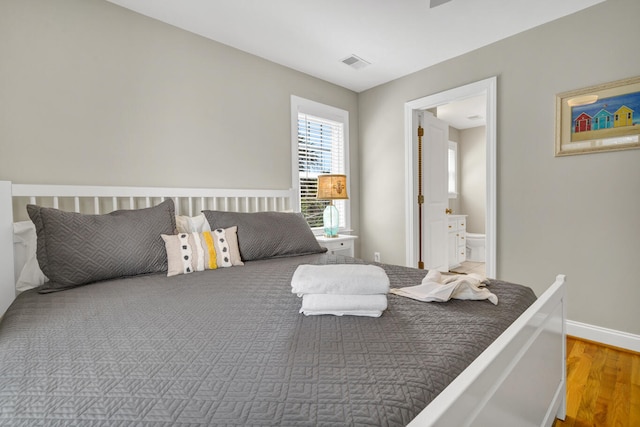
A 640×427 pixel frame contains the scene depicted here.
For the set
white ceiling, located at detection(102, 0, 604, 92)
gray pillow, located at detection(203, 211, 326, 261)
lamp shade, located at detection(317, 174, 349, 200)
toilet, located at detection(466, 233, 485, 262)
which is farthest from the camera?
toilet, located at detection(466, 233, 485, 262)

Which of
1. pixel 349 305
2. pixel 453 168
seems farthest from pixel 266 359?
pixel 453 168

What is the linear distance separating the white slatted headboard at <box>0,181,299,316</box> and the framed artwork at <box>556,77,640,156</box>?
2.37 m

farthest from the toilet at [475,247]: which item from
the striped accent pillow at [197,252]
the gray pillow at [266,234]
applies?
the striped accent pillow at [197,252]

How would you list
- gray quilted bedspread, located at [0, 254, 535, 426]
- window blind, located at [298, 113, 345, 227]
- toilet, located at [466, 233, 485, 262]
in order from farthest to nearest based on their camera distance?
toilet, located at [466, 233, 485, 262], window blind, located at [298, 113, 345, 227], gray quilted bedspread, located at [0, 254, 535, 426]

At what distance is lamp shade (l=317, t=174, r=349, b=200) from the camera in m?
3.16

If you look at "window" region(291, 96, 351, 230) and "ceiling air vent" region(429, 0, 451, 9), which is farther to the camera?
"window" region(291, 96, 351, 230)

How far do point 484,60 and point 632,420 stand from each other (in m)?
2.78

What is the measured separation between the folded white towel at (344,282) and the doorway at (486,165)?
217 cm

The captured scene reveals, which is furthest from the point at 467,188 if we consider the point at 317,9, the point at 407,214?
the point at 317,9

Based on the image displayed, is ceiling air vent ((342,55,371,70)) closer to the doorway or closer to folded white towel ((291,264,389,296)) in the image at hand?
the doorway

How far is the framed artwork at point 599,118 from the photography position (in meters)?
2.16

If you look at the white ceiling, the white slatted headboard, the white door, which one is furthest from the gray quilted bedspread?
the white door

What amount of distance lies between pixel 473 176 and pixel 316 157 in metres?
3.79

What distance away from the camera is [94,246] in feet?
5.17
